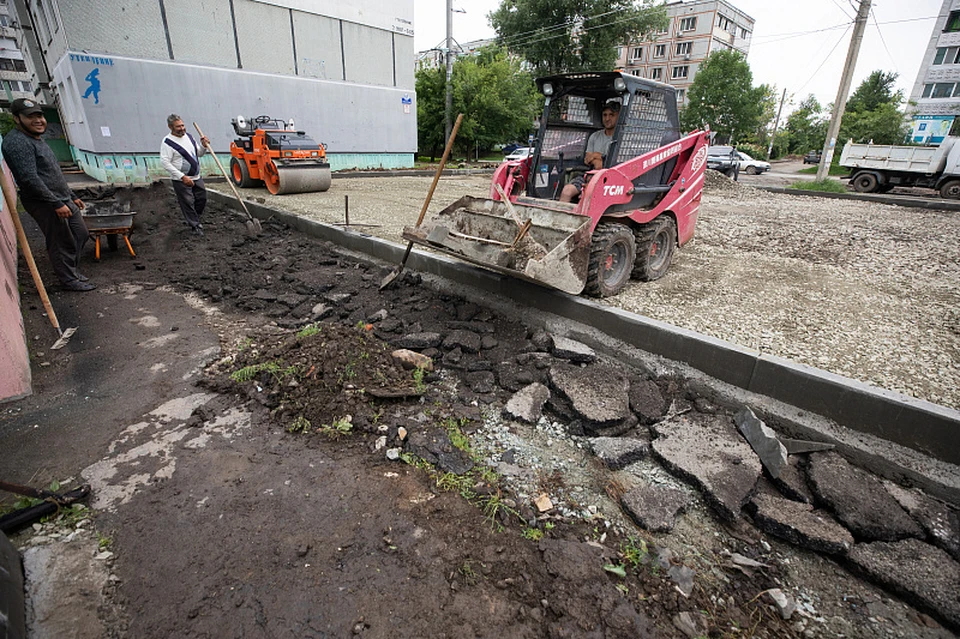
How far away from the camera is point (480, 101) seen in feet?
86.5

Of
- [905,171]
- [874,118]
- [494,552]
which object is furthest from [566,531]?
[874,118]

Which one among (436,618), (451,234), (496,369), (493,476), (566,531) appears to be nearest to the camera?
(436,618)

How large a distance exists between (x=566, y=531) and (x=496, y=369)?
5.52ft

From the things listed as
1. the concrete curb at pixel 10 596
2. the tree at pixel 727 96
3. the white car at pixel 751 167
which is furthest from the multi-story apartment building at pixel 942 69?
the concrete curb at pixel 10 596

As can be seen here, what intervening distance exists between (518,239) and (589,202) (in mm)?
871

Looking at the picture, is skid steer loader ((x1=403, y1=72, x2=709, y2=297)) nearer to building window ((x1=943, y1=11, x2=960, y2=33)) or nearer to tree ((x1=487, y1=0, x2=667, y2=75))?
tree ((x1=487, y1=0, x2=667, y2=75))

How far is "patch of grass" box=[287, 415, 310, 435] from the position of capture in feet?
10.3

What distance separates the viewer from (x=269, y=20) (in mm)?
15906

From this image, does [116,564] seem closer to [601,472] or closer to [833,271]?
[601,472]

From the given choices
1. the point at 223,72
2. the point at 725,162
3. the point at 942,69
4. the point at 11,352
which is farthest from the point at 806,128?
the point at 11,352

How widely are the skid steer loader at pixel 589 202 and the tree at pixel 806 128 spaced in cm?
5249

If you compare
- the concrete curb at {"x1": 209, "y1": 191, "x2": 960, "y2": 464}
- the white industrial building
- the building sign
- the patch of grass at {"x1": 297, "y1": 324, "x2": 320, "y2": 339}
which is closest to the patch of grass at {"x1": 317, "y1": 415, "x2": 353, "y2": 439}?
the patch of grass at {"x1": 297, "y1": 324, "x2": 320, "y2": 339}

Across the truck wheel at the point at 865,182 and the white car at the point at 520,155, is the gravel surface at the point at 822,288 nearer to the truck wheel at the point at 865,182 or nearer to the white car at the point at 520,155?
the white car at the point at 520,155

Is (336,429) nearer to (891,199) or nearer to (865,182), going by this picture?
(891,199)
